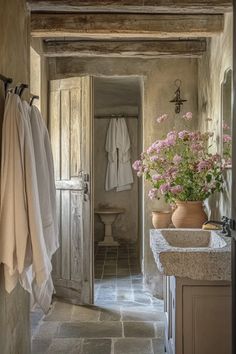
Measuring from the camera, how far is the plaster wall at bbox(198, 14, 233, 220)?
2.98 m

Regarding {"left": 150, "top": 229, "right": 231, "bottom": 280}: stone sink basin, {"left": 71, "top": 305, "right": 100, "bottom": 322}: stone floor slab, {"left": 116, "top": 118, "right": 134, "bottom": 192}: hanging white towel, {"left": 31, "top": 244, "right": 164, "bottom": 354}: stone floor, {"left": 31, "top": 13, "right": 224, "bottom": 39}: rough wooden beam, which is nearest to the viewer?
{"left": 150, "top": 229, "right": 231, "bottom": 280}: stone sink basin

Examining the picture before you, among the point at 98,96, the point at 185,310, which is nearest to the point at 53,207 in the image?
the point at 185,310

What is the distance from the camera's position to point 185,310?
2096mm

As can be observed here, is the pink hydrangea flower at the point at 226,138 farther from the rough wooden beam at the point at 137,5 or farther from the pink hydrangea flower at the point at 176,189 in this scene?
the rough wooden beam at the point at 137,5

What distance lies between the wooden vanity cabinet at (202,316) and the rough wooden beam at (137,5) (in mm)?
1660

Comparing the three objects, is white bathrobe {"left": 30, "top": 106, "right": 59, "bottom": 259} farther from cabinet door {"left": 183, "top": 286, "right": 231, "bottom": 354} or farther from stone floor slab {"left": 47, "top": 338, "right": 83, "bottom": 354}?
stone floor slab {"left": 47, "top": 338, "right": 83, "bottom": 354}

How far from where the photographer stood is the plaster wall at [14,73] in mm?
1886

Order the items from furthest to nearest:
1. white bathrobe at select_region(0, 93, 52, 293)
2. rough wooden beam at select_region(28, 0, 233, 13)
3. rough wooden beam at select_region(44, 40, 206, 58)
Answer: rough wooden beam at select_region(44, 40, 206, 58) → rough wooden beam at select_region(28, 0, 233, 13) → white bathrobe at select_region(0, 93, 52, 293)

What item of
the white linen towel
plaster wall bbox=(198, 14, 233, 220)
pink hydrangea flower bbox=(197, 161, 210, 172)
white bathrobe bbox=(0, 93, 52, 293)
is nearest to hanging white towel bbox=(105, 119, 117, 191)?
plaster wall bbox=(198, 14, 233, 220)

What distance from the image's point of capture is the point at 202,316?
6.88 ft

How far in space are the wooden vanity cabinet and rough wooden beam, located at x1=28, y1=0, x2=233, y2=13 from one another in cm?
166

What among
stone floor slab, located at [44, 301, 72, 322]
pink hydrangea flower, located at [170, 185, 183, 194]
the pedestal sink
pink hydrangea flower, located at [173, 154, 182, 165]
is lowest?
stone floor slab, located at [44, 301, 72, 322]

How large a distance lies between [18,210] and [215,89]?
2288 millimetres

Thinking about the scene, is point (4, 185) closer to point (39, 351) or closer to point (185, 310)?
point (185, 310)
